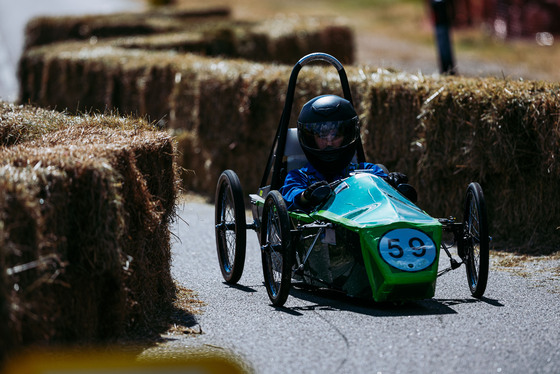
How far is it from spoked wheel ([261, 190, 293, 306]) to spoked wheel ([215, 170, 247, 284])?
329mm

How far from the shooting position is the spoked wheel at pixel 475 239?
6699mm

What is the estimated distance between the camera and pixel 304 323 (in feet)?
20.9

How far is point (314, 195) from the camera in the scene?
7.07m

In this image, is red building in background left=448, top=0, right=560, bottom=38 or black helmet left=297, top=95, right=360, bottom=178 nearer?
black helmet left=297, top=95, right=360, bottom=178

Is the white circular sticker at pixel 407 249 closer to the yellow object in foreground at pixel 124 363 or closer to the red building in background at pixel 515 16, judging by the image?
the yellow object in foreground at pixel 124 363

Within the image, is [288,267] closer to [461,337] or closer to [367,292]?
[367,292]

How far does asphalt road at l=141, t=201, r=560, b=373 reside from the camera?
5.42m

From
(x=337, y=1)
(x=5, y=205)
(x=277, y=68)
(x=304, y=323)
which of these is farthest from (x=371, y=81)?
(x=337, y=1)

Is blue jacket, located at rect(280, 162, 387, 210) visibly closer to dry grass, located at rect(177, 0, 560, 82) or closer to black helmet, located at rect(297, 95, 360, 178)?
black helmet, located at rect(297, 95, 360, 178)

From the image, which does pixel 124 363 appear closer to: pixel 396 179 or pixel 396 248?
pixel 396 248

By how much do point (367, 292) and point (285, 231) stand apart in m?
0.71

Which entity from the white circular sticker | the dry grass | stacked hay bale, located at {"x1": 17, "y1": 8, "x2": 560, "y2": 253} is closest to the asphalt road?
the white circular sticker

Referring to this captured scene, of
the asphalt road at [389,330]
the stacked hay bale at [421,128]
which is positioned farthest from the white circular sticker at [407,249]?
the stacked hay bale at [421,128]

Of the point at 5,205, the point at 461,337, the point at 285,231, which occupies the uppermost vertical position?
the point at 5,205
